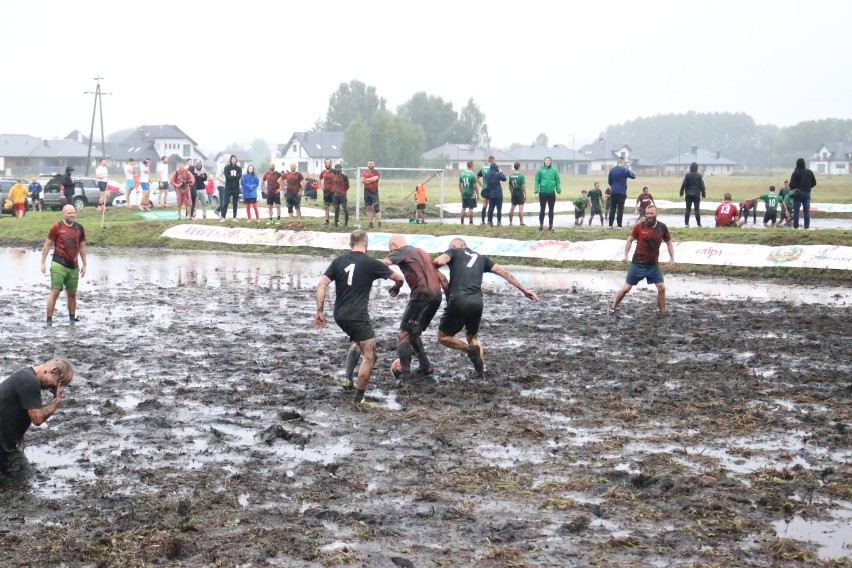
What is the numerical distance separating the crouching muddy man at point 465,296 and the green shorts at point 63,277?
7.28m

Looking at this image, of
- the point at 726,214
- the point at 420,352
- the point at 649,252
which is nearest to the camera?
the point at 420,352

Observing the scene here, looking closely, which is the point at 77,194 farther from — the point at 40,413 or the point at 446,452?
the point at 446,452

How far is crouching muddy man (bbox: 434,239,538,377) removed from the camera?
44.3ft

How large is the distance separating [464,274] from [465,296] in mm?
283

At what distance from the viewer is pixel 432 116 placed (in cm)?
16462

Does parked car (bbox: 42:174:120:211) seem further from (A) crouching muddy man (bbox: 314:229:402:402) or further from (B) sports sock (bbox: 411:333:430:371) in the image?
(A) crouching muddy man (bbox: 314:229:402:402)

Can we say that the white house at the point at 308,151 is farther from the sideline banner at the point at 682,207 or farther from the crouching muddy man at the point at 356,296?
the crouching muddy man at the point at 356,296

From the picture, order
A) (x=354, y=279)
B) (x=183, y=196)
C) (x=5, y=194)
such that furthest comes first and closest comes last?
(x=5, y=194) → (x=183, y=196) → (x=354, y=279)

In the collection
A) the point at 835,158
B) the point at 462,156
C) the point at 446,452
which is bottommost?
the point at 446,452

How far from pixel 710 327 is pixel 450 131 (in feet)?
490

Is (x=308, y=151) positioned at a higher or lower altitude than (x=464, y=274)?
higher

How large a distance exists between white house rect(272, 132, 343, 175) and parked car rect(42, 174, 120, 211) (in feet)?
310

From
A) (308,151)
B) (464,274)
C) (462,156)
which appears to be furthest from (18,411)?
(308,151)

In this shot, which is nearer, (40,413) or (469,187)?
(40,413)
